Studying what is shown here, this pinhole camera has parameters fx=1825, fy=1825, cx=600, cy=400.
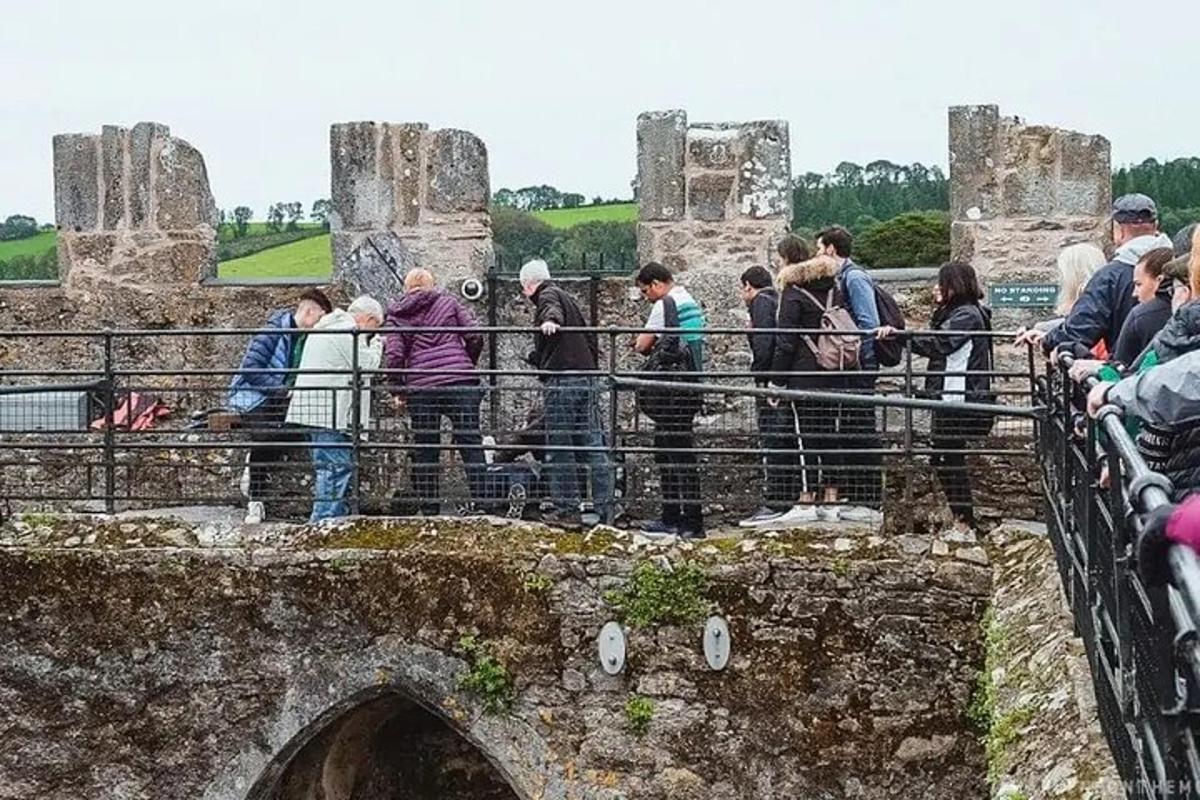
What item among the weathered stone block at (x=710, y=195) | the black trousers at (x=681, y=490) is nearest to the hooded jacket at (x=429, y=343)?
the black trousers at (x=681, y=490)

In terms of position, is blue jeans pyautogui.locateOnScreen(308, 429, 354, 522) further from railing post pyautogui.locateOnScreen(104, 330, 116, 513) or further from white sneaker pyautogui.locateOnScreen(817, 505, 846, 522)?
white sneaker pyautogui.locateOnScreen(817, 505, 846, 522)

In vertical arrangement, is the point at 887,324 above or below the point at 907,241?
below

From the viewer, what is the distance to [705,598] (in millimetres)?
8820

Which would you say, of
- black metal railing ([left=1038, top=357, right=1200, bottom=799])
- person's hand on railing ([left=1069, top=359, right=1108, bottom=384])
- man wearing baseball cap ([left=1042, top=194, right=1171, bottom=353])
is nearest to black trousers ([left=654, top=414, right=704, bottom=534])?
man wearing baseball cap ([left=1042, top=194, right=1171, bottom=353])

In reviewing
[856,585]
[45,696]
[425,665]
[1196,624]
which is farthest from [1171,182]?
[1196,624]

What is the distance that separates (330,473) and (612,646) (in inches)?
76.9

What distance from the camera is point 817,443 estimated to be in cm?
950

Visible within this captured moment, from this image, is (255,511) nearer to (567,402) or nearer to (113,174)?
(567,402)

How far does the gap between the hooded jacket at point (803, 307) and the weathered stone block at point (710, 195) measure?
4.36ft

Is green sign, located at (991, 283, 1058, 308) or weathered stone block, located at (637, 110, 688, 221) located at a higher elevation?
weathered stone block, located at (637, 110, 688, 221)

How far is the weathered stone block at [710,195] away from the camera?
10.8 meters

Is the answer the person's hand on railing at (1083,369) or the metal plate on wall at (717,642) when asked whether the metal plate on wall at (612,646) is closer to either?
the metal plate on wall at (717,642)

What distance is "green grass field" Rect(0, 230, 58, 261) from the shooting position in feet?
55.4

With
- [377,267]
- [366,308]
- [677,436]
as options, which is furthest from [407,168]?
[677,436]
